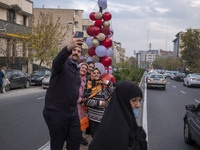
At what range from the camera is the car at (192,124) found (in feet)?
15.8

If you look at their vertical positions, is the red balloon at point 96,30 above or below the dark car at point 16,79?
above

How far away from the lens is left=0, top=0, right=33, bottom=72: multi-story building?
2331cm

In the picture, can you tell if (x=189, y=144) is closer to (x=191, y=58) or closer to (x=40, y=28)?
(x=40, y=28)

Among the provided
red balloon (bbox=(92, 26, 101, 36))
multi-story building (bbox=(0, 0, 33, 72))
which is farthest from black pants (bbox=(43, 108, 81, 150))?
multi-story building (bbox=(0, 0, 33, 72))

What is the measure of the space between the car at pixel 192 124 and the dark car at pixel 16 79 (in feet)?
43.6

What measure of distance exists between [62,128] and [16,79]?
1541 cm

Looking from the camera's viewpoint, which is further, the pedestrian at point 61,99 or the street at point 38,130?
the street at point 38,130

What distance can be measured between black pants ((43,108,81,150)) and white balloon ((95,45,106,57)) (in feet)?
14.0

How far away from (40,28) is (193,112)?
24.6 m

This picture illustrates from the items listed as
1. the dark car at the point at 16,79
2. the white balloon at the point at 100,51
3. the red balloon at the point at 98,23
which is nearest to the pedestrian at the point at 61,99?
the white balloon at the point at 100,51

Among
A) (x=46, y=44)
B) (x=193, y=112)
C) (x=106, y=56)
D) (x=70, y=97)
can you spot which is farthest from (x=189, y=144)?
(x=46, y=44)

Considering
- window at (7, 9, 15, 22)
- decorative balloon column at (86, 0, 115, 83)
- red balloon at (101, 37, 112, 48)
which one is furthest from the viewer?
window at (7, 9, 15, 22)

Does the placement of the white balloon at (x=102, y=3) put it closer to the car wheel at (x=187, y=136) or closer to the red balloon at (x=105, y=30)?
the red balloon at (x=105, y=30)

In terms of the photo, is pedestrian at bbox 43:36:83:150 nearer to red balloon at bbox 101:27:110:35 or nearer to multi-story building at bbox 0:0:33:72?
red balloon at bbox 101:27:110:35
